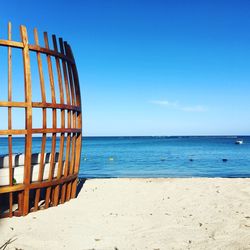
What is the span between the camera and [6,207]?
7.97 metres

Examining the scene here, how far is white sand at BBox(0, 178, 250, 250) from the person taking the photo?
5.42 m

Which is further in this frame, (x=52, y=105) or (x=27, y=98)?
(x=52, y=105)

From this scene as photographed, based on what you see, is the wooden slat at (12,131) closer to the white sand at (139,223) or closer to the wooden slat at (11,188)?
the wooden slat at (11,188)

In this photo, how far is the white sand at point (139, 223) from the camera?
17.8 feet

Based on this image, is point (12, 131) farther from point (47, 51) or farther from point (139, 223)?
point (139, 223)

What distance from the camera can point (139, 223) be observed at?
6602 mm

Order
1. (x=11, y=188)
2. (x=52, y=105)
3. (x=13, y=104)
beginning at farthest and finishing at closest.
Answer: (x=52, y=105) → (x=11, y=188) → (x=13, y=104)

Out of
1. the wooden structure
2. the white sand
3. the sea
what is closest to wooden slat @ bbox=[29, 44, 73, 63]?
the wooden structure

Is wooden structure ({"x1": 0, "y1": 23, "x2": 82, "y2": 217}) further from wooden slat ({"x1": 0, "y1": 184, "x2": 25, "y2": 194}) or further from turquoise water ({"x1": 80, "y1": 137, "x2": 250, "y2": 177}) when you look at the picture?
turquoise water ({"x1": 80, "y1": 137, "x2": 250, "y2": 177})

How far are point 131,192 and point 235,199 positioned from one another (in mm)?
3138

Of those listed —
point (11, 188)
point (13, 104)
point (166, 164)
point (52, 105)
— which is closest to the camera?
point (13, 104)

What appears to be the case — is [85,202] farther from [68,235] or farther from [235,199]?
[235,199]

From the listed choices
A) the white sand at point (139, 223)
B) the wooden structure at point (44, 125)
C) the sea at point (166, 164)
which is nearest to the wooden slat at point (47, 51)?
the wooden structure at point (44, 125)

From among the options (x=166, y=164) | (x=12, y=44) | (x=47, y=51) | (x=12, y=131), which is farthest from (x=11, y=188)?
(x=166, y=164)
